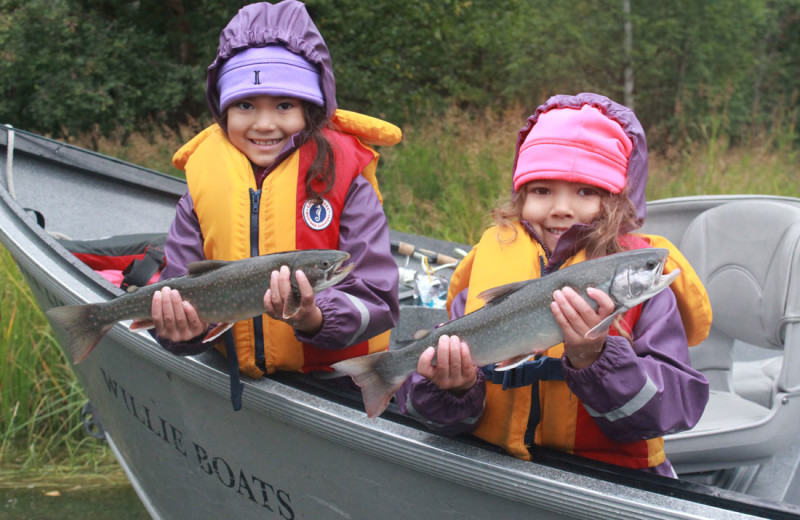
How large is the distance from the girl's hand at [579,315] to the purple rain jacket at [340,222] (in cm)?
75

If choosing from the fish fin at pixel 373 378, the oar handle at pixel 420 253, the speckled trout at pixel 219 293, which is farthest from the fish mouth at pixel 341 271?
the oar handle at pixel 420 253

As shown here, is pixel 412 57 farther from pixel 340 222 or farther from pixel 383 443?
pixel 383 443

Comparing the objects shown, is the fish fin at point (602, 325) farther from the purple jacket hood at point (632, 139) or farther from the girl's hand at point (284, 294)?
the girl's hand at point (284, 294)

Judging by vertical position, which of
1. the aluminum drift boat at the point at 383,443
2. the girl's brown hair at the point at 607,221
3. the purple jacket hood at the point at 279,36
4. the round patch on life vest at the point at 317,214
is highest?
the purple jacket hood at the point at 279,36

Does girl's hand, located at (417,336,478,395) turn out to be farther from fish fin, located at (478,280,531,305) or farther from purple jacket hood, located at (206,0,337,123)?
purple jacket hood, located at (206,0,337,123)

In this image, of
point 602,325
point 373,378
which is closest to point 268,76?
point 373,378

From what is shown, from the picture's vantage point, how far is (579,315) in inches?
60.2

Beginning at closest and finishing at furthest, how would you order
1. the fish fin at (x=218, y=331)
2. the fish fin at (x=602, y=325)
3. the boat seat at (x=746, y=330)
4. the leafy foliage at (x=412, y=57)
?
1. the fish fin at (x=602, y=325)
2. the fish fin at (x=218, y=331)
3. the boat seat at (x=746, y=330)
4. the leafy foliage at (x=412, y=57)

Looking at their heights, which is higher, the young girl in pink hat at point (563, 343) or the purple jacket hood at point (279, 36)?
the purple jacket hood at point (279, 36)

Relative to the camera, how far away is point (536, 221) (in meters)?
1.94

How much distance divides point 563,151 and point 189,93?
10.0 metres

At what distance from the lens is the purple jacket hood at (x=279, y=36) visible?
2320mm

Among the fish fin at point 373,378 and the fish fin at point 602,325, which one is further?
the fish fin at point 373,378

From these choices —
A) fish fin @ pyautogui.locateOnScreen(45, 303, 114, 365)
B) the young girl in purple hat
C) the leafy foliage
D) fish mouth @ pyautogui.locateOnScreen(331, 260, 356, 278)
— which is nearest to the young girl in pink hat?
fish mouth @ pyautogui.locateOnScreen(331, 260, 356, 278)
